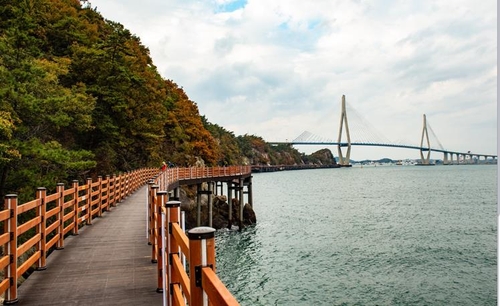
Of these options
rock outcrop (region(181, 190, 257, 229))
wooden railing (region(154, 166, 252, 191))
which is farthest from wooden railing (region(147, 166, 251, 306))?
rock outcrop (region(181, 190, 257, 229))

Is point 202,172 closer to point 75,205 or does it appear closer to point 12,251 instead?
point 75,205

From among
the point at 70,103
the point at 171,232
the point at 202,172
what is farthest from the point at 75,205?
the point at 202,172

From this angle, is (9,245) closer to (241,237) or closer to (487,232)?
(241,237)

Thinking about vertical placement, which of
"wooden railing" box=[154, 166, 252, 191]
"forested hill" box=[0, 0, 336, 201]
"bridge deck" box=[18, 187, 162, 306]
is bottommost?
"bridge deck" box=[18, 187, 162, 306]

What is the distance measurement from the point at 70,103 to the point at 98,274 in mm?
12883

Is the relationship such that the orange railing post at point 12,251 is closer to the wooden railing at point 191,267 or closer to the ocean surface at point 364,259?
the wooden railing at point 191,267

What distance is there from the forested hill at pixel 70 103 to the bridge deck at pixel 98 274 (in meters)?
5.97

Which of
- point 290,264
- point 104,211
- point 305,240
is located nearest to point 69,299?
point 104,211

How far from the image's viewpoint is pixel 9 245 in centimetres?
496

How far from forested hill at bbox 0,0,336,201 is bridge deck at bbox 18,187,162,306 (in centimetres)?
597

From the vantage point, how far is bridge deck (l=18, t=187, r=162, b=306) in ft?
17.1

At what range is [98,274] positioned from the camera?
20.7 feet

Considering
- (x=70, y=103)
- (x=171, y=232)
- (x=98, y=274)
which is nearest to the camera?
(x=171, y=232)

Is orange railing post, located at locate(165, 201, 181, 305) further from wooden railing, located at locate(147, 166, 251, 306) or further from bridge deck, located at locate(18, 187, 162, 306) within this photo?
bridge deck, located at locate(18, 187, 162, 306)
